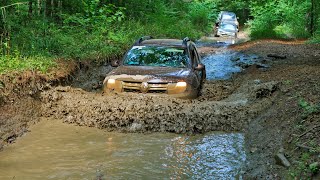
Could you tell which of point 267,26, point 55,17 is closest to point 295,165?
point 55,17

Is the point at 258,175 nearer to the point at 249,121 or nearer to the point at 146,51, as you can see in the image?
the point at 249,121

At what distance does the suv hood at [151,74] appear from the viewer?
25.7ft

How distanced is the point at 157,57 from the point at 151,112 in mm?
1970

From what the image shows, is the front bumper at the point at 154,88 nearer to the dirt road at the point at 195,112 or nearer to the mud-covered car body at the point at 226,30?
the dirt road at the point at 195,112

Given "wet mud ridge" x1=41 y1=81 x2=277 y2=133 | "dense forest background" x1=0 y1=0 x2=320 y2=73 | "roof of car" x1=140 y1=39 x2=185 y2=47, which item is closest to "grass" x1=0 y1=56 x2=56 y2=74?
"dense forest background" x1=0 y1=0 x2=320 y2=73

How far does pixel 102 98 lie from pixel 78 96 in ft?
2.44

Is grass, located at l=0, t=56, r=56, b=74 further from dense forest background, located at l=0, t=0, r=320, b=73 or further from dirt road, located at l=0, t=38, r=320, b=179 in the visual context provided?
dirt road, located at l=0, t=38, r=320, b=179

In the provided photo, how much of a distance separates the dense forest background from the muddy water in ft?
8.47

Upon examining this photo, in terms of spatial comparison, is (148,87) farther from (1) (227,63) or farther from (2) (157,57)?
(1) (227,63)

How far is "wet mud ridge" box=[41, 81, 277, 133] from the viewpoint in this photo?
7160mm

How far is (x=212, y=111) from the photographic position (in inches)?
293

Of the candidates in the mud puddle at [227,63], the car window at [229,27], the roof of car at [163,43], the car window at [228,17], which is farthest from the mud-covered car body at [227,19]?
the roof of car at [163,43]

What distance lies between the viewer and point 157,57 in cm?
885

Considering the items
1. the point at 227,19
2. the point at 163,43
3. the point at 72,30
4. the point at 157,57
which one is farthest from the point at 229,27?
the point at 157,57
